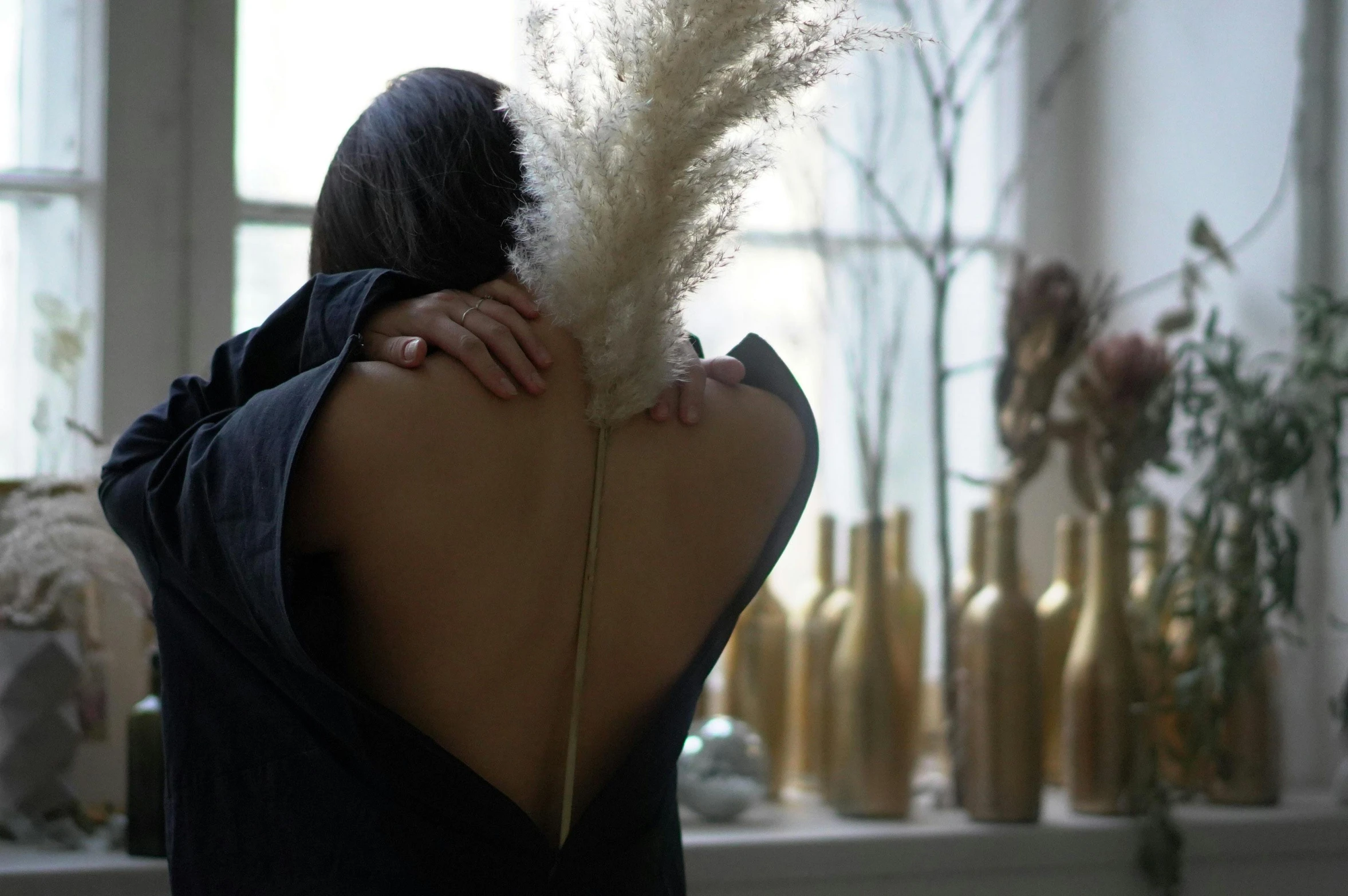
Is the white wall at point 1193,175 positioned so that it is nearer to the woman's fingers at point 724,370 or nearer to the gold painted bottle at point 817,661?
the gold painted bottle at point 817,661

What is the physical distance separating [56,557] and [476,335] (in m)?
0.94

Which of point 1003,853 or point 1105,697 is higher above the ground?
point 1105,697

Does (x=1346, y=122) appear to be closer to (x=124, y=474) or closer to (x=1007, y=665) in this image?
(x=1007, y=665)

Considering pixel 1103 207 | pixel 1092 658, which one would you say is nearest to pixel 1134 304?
pixel 1103 207

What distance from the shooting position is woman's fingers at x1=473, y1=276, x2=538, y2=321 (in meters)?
0.79

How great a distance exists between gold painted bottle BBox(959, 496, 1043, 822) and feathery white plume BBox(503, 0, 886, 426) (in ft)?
3.62

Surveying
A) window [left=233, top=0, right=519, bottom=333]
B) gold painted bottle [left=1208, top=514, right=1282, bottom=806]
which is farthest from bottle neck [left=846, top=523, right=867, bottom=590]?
window [left=233, top=0, right=519, bottom=333]

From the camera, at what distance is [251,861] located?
813 mm

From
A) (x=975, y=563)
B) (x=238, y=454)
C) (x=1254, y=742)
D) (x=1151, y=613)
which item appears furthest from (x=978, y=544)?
(x=238, y=454)

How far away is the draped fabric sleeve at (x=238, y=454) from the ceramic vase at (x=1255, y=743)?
1.48m

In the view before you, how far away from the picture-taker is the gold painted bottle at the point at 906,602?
176cm

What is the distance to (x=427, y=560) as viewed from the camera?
75 cm

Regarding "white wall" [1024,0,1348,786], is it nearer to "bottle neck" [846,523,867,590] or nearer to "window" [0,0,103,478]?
"bottle neck" [846,523,867,590]

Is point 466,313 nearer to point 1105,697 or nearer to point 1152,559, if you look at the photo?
point 1105,697
